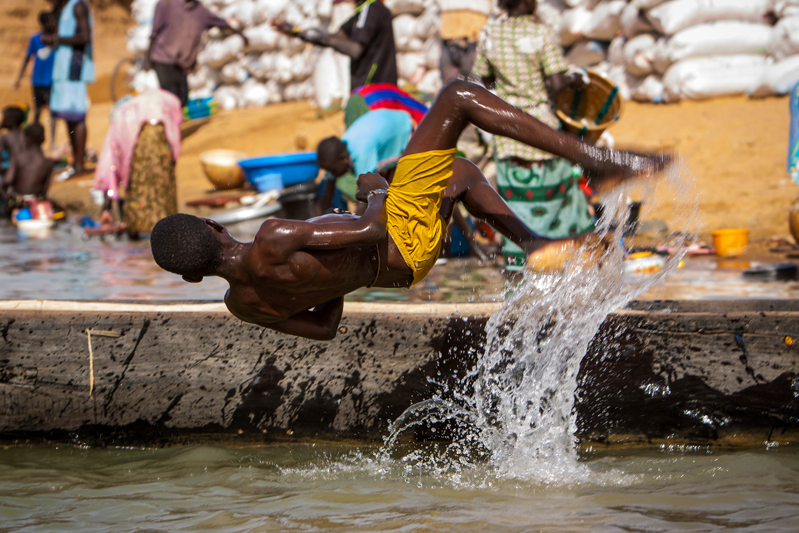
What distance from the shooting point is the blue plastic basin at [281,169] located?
24.8ft

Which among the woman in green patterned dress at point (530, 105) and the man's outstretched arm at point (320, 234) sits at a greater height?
the woman in green patterned dress at point (530, 105)

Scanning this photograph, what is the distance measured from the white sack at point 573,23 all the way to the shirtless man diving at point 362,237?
665 cm

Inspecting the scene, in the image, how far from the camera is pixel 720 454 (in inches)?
116

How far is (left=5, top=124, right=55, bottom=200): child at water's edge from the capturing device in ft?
30.9

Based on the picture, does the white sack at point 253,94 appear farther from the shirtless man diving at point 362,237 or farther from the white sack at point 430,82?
the shirtless man diving at point 362,237

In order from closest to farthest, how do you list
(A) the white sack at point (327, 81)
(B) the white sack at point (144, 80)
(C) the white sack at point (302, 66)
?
(A) the white sack at point (327, 81), (C) the white sack at point (302, 66), (B) the white sack at point (144, 80)

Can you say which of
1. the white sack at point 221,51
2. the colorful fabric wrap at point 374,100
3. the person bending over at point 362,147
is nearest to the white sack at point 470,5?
the colorful fabric wrap at point 374,100

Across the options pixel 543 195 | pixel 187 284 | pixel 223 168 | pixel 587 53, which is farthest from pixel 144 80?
pixel 543 195

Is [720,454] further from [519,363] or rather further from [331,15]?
[331,15]

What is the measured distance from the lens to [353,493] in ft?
8.90

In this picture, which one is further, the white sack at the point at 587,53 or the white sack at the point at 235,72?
the white sack at the point at 235,72

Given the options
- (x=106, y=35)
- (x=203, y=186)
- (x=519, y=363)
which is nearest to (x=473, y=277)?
(x=519, y=363)

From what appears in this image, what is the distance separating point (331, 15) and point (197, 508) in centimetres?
1070

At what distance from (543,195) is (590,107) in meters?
0.70
